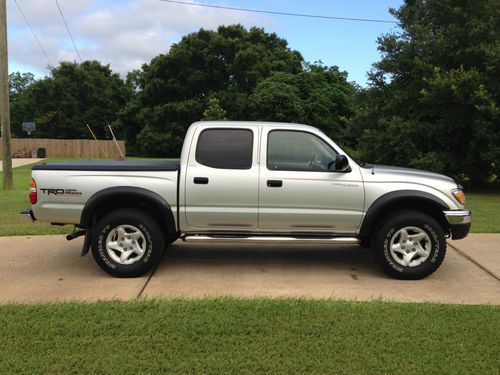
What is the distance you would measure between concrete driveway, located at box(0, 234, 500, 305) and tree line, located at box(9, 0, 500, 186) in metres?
8.02

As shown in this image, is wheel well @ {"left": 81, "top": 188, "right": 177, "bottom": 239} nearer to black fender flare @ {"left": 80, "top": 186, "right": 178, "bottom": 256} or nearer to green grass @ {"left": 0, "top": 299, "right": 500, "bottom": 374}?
black fender flare @ {"left": 80, "top": 186, "right": 178, "bottom": 256}

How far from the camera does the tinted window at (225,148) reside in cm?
578

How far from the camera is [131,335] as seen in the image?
400cm

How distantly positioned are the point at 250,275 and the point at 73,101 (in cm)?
6407

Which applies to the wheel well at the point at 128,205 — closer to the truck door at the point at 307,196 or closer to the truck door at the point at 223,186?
the truck door at the point at 223,186

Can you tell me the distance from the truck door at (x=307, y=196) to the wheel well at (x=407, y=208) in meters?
0.15

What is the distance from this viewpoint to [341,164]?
5609mm

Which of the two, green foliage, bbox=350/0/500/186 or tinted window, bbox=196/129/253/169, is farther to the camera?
green foliage, bbox=350/0/500/186

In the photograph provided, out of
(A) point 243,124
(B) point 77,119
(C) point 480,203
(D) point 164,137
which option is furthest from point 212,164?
(B) point 77,119

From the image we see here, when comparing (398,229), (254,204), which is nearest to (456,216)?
(398,229)

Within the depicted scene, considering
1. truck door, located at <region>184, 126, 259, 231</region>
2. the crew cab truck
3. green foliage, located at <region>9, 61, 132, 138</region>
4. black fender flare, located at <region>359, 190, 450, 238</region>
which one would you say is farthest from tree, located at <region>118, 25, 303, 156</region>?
black fender flare, located at <region>359, 190, 450, 238</region>

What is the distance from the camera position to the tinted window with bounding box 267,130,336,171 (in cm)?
580

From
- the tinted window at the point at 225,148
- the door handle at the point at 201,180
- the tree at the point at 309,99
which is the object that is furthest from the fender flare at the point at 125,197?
the tree at the point at 309,99

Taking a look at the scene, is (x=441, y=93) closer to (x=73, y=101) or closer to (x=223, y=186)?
(x=223, y=186)
